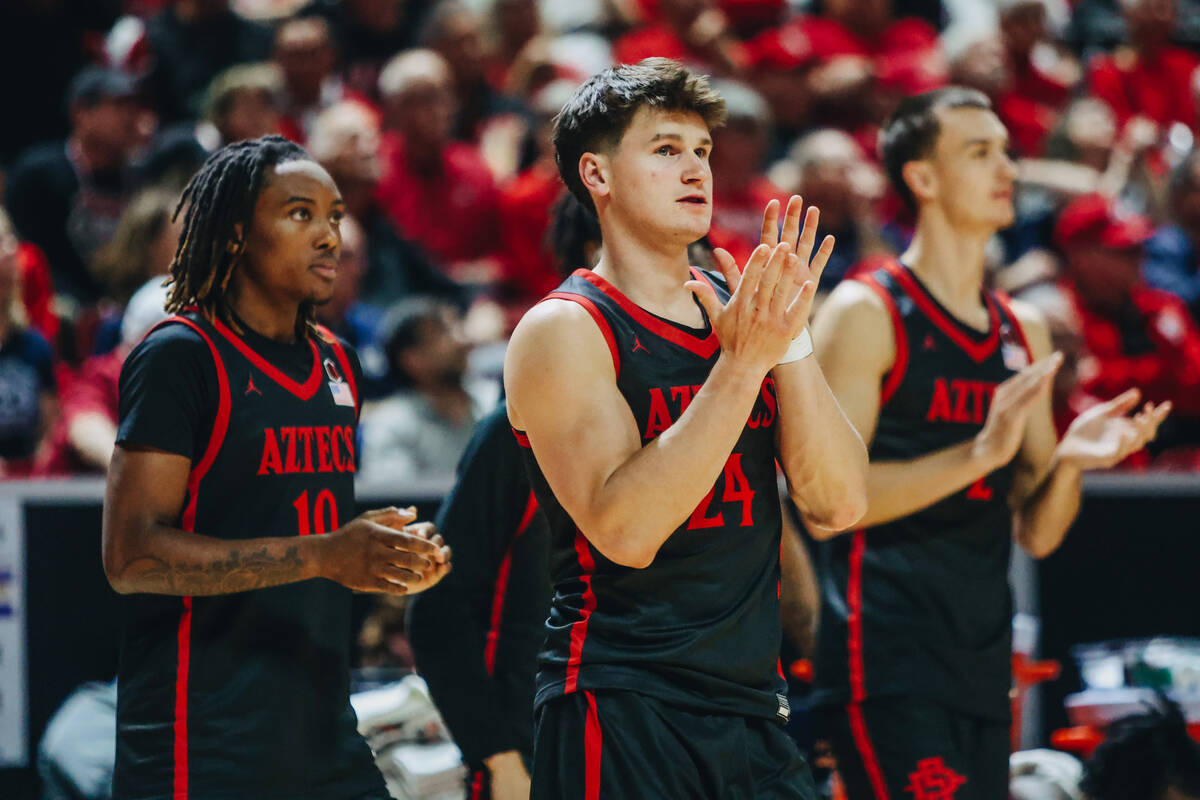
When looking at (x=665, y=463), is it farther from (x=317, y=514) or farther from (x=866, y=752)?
(x=866, y=752)

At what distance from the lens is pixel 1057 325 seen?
6836 millimetres

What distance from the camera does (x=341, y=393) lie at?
10.9ft

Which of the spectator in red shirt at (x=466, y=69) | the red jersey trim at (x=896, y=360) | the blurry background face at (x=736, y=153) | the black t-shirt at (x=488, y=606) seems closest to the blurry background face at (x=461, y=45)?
the spectator in red shirt at (x=466, y=69)

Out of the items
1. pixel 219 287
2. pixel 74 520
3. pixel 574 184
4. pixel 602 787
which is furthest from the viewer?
pixel 74 520

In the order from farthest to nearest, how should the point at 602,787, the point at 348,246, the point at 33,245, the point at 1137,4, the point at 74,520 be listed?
the point at 1137,4 < the point at 33,245 < the point at 348,246 < the point at 74,520 < the point at 602,787

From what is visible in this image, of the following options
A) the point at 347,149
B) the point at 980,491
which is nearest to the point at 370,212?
the point at 347,149

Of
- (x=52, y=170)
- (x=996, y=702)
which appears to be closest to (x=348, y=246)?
(x=52, y=170)

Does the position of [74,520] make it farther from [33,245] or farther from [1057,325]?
[1057,325]

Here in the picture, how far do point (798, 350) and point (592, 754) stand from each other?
0.79 m

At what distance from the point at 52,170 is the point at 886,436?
5168 mm

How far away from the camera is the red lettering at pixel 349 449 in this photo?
3.28 meters

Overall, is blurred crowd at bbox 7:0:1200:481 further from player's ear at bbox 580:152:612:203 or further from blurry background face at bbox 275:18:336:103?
player's ear at bbox 580:152:612:203

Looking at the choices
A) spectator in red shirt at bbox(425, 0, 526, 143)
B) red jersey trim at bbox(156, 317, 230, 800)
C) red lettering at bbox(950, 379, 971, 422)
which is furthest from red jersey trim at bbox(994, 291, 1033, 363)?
spectator in red shirt at bbox(425, 0, 526, 143)

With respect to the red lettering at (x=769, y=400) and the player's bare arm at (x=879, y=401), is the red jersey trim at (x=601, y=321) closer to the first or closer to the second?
the red lettering at (x=769, y=400)
